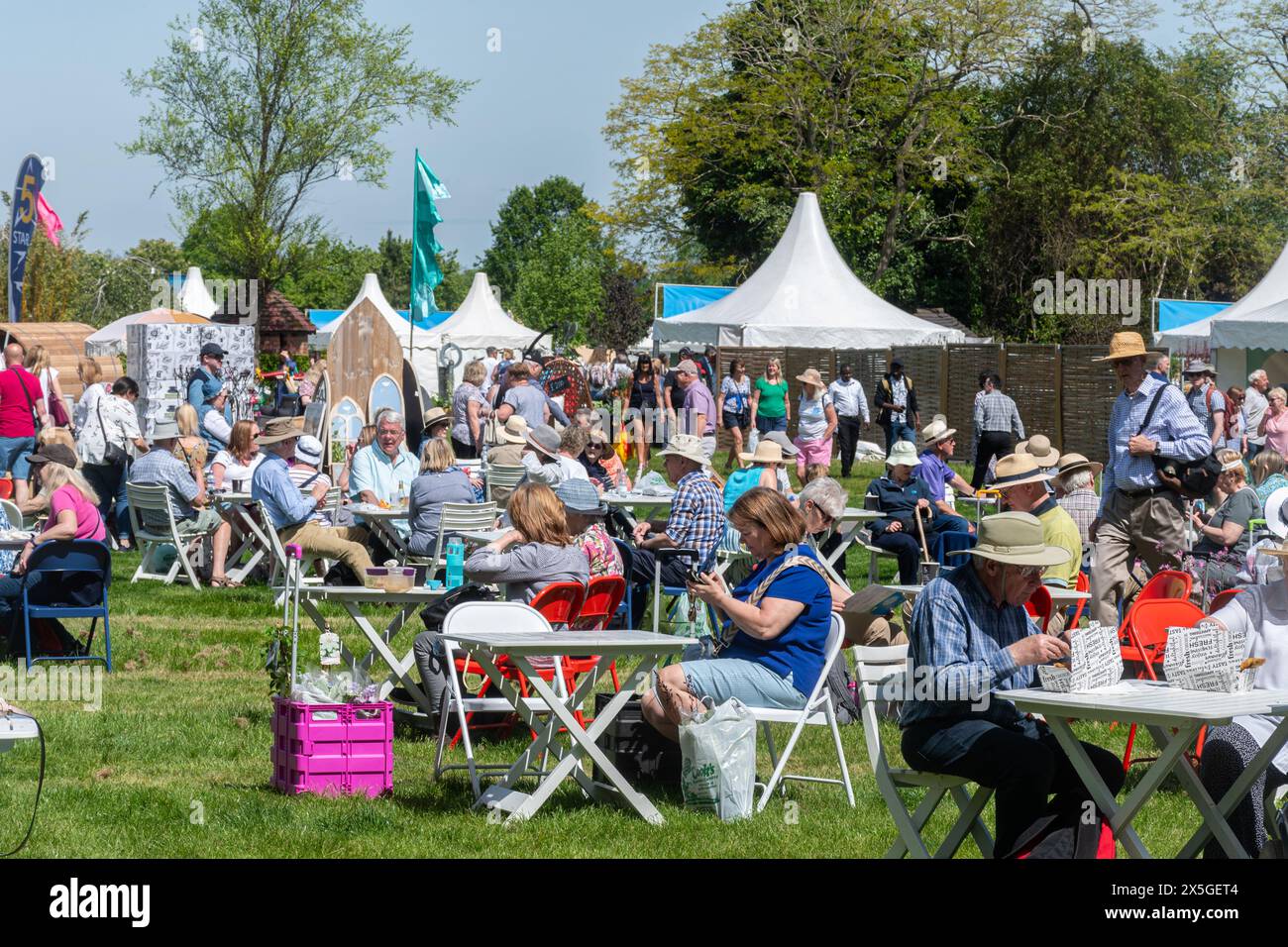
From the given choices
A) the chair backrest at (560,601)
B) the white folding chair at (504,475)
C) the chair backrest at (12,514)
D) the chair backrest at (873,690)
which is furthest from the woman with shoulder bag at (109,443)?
the chair backrest at (873,690)

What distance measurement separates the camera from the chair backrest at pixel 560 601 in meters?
7.52

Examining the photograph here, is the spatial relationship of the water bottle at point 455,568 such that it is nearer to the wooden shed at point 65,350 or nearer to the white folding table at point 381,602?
the white folding table at point 381,602

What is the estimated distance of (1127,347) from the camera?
30.7ft

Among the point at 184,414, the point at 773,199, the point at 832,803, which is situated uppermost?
the point at 773,199

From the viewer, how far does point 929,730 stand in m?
5.10

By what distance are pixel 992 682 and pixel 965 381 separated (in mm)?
23523

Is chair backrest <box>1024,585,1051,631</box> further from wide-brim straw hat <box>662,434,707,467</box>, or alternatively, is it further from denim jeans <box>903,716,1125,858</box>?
wide-brim straw hat <box>662,434,707,467</box>

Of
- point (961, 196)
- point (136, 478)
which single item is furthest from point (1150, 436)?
point (961, 196)

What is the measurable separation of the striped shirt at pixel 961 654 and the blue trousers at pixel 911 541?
728cm

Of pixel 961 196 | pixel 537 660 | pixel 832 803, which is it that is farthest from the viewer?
pixel 961 196

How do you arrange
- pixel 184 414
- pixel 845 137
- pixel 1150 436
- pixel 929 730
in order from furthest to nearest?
1. pixel 845 137
2. pixel 184 414
3. pixel 1150 436
4. pixel 929 730
